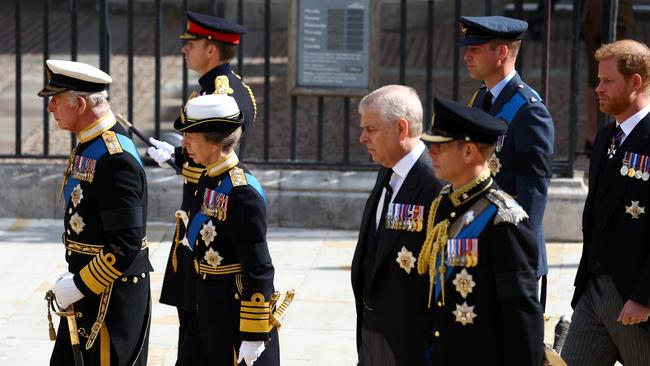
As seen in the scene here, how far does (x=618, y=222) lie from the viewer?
564 cm

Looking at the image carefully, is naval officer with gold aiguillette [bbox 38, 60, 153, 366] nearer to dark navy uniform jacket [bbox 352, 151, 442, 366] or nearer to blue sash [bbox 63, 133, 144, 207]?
blue sash [bbox 63, 133, 144, 207]

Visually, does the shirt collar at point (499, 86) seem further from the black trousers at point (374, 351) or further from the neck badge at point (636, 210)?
the black trousers at point (374, 351)

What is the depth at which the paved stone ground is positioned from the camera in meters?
7.67

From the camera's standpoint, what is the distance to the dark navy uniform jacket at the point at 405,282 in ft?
16.4

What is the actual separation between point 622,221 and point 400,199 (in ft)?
3.54

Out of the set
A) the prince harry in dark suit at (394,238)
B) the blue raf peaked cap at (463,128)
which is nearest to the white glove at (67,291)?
the prince harry in dark suit at (394,238)

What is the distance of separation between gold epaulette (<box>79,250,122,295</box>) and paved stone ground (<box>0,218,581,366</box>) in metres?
1.72

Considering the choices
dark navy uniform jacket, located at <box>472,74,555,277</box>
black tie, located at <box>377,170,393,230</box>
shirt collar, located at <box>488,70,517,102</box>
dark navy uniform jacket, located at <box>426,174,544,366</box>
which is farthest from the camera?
shirt collar, located at <box>488,70,517,102</box>

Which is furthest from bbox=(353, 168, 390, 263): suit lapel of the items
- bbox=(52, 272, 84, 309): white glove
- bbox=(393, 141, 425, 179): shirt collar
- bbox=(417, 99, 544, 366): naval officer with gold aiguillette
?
bbox=(52, 272, 84, 309): white glove

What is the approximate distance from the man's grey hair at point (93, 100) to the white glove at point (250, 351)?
1222mm

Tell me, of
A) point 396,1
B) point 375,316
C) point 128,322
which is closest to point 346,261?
point 128,322

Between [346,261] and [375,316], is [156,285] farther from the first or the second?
[375,316]

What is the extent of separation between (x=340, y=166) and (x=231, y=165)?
508 cm

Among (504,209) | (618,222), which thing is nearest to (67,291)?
(504,209)
